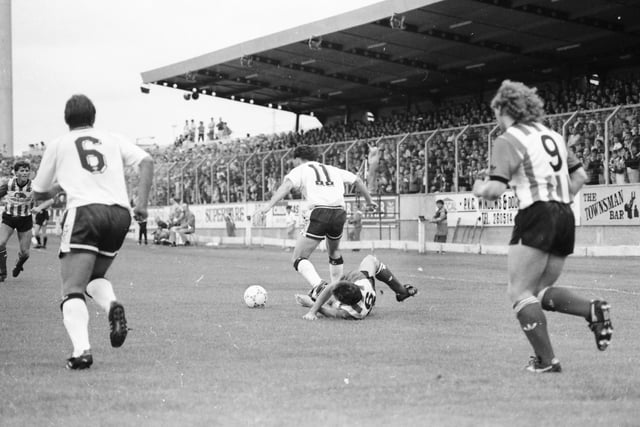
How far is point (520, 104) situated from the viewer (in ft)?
22.4

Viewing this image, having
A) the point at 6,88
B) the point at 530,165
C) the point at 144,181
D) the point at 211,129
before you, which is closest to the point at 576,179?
the point at 530,165

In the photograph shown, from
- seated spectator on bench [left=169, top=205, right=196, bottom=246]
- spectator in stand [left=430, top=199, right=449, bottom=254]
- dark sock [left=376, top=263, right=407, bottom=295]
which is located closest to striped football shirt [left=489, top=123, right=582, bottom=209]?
dark sock [left=376, top=263, right=407, bottom=295]

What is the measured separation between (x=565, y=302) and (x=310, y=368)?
1891mm

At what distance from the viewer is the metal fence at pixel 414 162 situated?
88.9 feet

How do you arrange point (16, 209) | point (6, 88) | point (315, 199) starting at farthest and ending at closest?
point (6, 88) → point (16, 209) → point (315, 199)

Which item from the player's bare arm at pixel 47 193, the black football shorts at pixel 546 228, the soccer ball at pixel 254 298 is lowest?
the soccer ball at pixel 254 298

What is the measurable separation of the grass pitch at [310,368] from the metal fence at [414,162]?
1112 centimetres

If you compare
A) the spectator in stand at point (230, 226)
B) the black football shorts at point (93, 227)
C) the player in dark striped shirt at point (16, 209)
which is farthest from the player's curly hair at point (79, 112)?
the spectator in stand at point (230, 226)

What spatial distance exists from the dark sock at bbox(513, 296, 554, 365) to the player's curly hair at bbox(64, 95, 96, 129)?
3394 mm

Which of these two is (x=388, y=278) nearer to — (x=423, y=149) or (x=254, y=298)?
(x=254, y=298)

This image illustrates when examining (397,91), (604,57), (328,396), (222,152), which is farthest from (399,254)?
(328,396)

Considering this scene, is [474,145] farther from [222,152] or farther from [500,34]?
[222,152]

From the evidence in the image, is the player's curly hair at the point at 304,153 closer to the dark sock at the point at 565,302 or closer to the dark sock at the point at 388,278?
the dark sock at the point at 388,278

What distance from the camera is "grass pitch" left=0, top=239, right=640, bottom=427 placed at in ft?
18.2
